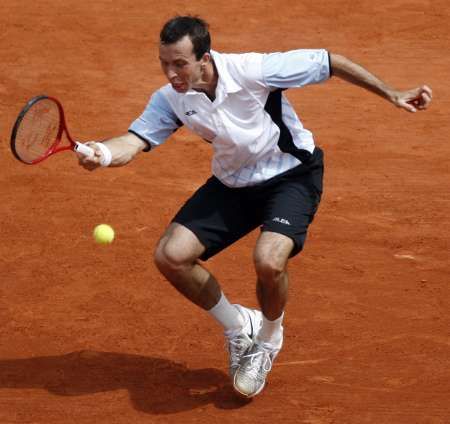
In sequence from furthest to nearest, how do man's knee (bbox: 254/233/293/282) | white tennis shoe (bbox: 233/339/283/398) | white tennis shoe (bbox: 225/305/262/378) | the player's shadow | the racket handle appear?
white tennis shoe (bbox: 225/305/262/378), the player's shadow, white tennis shoe (bbox: 233/339/283/398), man's knee (bbox: 254/233/293/282), the racket handle

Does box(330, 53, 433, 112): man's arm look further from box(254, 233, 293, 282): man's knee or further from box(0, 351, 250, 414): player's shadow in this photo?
box(0, 351, 250, 414): player's shadow

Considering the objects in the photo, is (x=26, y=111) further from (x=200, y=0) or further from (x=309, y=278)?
(x=200, y=0)

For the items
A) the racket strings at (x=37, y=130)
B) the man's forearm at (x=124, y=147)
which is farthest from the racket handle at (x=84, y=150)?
the racket strings at (x=37, y=130)

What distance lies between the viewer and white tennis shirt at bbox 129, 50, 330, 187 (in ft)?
22.2

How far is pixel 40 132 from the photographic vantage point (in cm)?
692

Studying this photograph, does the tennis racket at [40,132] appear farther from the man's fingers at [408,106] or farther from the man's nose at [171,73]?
the man's fingers at [408,106]

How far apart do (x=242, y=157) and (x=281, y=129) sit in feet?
1.05

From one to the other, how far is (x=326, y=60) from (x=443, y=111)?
4.59 meters

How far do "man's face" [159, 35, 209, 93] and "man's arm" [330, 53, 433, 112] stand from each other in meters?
0.91

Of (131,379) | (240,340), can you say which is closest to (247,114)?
(240,340)

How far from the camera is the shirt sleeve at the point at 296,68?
6.73 m

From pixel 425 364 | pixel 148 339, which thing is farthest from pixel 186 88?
pixel 425 364

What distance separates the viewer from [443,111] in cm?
1112

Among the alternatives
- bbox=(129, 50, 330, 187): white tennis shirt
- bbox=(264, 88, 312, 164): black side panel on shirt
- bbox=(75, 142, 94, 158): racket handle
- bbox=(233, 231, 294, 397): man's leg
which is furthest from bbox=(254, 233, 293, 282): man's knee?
bbox=(75, 142, 94, 158): racket handle
